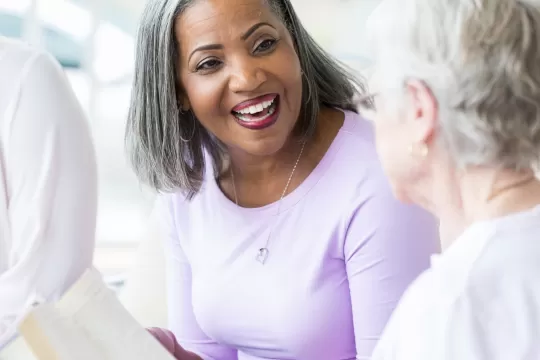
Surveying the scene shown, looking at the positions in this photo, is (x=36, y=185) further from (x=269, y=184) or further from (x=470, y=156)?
(x=470, y=156)

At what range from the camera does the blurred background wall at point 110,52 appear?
2094mm

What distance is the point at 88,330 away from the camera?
0.92 meters

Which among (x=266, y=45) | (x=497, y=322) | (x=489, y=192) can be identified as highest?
(x=266, y=45)

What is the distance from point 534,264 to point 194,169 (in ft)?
2.59

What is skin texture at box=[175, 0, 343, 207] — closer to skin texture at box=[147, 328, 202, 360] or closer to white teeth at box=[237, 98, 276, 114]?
white teeth at box=[237, 98, 276, 114]

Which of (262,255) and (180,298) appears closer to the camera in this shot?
(262,255)

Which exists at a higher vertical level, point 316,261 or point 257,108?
point 257,108

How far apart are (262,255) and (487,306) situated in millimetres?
593

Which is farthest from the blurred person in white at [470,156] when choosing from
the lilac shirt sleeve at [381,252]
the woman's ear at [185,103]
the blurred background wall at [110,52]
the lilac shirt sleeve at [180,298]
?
the blurred background wall at [110,52]

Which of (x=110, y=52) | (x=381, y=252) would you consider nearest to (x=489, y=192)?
(x=381, y=252)

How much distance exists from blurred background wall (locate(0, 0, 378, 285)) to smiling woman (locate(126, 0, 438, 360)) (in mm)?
734

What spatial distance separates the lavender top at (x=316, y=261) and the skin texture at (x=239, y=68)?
0.25ft

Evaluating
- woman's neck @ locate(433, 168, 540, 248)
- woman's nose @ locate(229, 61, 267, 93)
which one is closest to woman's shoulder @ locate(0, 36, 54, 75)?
woman's nose @ locate(229, 61, 267, 93)

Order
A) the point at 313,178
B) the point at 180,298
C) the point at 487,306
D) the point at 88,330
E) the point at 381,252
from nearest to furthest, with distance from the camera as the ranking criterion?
the point at 487,306, the point at 88,330, the point at 381,252, the point at 313,178, the point at 180,298
